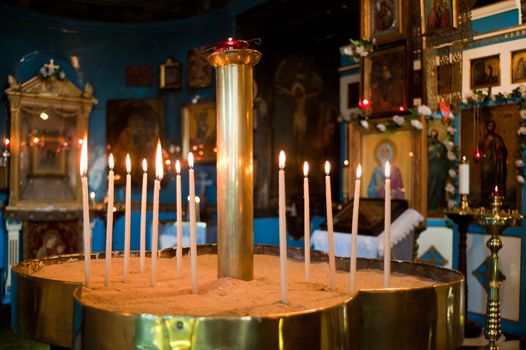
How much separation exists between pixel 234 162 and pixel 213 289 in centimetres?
31

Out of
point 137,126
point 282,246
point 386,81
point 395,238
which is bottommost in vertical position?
point 395,238

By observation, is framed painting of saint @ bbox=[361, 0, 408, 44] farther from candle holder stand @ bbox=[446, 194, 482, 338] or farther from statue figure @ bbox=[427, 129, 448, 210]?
candle holder stand @ bbox=[446, 194, 482, 338]

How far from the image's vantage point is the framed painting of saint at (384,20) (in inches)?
242

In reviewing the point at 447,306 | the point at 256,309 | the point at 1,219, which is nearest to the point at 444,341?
the point at 447,306

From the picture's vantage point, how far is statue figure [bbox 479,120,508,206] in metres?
6.80

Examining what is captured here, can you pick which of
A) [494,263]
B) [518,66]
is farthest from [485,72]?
[494,263]

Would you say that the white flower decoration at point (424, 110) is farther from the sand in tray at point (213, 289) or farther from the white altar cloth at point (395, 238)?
the sand in tray at point (213, 289)

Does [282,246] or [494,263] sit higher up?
[282,246]

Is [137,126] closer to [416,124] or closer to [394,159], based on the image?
[394,159]

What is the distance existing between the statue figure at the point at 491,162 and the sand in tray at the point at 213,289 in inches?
231

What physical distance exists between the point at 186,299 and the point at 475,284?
690 centimetres

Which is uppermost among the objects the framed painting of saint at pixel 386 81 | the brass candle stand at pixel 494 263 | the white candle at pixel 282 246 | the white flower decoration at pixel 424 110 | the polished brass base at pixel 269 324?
the framed painting of saint at pixel 386 81

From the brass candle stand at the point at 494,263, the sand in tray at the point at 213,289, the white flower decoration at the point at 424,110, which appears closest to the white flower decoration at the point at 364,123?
the white flower decoration at the point at 424,110

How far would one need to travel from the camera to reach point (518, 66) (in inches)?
267
